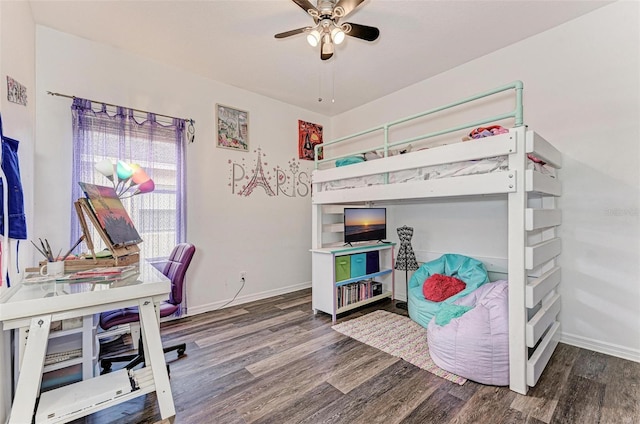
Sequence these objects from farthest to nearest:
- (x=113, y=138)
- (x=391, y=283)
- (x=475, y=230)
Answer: (x=391, y=283) < (x=475, y=230) < (x=113, y=138)

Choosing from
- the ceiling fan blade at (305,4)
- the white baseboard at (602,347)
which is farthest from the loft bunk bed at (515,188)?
the ceiling fan blade at (305,4)

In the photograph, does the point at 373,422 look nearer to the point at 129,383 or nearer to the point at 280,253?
the point at 129,383

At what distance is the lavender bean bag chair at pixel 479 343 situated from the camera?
1.85 m

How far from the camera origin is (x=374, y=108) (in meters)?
4.04

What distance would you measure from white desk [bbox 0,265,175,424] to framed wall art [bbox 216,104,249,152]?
225 centimetres

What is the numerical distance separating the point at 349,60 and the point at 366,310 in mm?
2800

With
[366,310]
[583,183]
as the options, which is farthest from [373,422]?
[583,183]

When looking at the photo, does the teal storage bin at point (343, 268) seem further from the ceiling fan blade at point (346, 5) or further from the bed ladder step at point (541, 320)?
the ceiling fan blade at point (346, 5)

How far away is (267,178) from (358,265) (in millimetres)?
1712

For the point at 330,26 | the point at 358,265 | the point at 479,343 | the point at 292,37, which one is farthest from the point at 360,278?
the point at 292,37

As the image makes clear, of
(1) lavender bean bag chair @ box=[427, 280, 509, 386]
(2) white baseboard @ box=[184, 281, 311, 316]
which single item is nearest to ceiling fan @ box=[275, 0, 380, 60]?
(1) lavender bean bag chair @ box=[427, 280, 509, 386]

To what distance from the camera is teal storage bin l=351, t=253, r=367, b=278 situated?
3188 mm

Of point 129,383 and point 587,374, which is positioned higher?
point 129,383

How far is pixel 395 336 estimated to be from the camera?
257 centimetres
